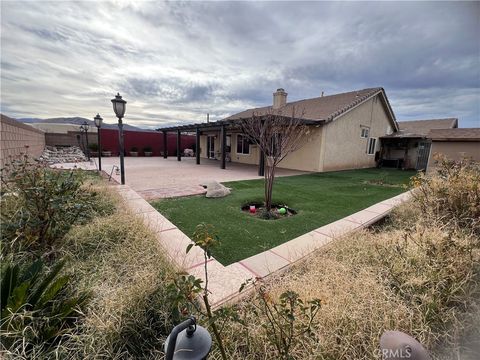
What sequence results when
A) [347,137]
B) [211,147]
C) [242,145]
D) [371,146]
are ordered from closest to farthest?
1. [347,137]
2. [371,146]
3. [242,145]
4. [211,147]

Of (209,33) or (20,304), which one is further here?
(209,33)

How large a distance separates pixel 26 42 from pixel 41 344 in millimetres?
3753

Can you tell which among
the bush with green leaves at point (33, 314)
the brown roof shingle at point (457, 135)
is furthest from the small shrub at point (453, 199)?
A: the brown roof shingle at point (457, 135)

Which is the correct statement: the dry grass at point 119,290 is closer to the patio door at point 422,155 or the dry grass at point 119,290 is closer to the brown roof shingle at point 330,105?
the brown roof shingle at point 330,105

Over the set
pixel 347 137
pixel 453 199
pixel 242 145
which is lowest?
pixel 453 199

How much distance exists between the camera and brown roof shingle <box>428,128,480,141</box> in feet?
33.3

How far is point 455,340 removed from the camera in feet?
5.20

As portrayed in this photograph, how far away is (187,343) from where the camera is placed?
84 centimetres

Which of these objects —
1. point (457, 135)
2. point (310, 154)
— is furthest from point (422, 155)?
A: point (310, 154)

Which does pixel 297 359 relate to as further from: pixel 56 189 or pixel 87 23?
pixel 87 23

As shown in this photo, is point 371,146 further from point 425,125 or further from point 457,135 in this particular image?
point 425,125

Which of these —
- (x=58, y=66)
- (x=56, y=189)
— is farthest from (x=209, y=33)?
(x=56, y=189)

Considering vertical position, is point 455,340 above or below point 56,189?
below

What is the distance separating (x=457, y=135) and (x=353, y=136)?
471 cm
